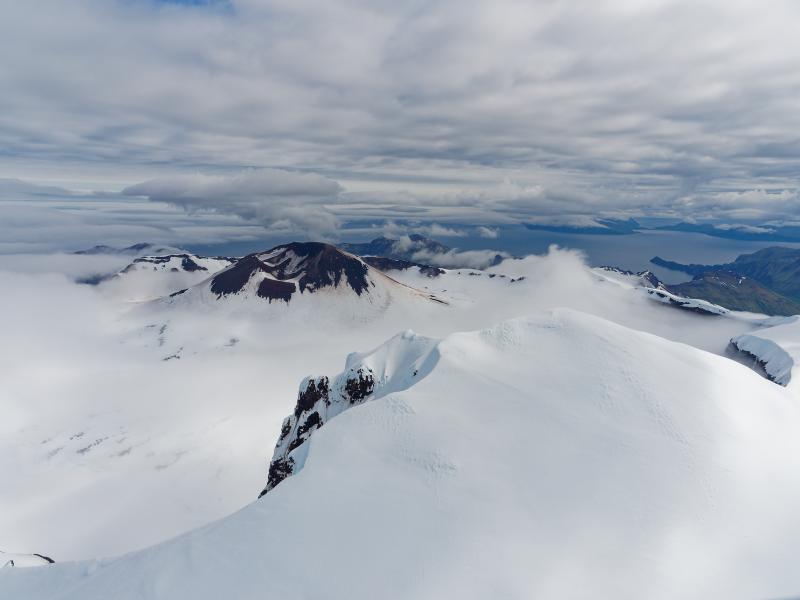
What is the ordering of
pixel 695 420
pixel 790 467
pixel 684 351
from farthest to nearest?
pixel 684 351, pixel 695 420, pixel 790 467

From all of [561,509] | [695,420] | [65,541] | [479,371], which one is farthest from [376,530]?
[65,541]

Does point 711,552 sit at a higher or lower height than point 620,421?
lower

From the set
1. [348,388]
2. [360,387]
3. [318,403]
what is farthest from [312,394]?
[360,387]

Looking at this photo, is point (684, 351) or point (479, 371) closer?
point (479, 371)

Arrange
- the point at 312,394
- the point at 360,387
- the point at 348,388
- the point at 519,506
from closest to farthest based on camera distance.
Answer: the point at 519,506 < the point at 360,387 < the point at 348,388 < the point at 312,394

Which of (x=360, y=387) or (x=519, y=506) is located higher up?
(x=519, y=506)

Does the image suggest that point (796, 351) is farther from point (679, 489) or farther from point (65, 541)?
point (65, 541)

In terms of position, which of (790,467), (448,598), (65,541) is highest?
(448,598)

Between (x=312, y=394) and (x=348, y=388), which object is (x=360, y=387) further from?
(x=312, y=394)
